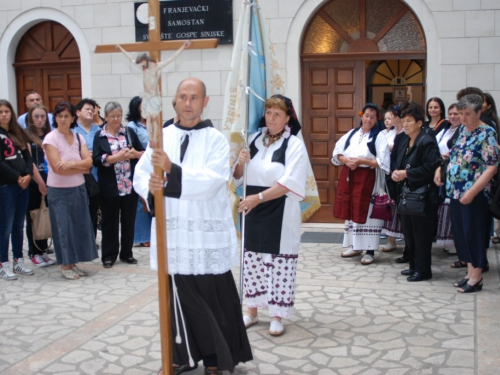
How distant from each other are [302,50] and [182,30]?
1.82 m

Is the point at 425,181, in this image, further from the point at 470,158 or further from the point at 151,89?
the point at 151,89

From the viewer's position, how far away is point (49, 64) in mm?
10422

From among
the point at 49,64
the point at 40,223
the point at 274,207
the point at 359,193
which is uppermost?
the point at 49,64

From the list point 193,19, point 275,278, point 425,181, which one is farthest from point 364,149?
point 193,19

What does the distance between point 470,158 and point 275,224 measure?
2.01 metres

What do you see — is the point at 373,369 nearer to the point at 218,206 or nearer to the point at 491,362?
the point at 491,362

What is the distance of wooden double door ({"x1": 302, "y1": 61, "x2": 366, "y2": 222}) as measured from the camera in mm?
9125

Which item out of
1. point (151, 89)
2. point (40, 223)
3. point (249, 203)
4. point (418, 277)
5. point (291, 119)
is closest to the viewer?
point (151, 89)

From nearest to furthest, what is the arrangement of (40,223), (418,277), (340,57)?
(418,277) < (40,223) < (340,57)

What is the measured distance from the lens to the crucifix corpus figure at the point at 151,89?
3143mm

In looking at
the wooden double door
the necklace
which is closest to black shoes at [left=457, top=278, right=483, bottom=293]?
the necklace

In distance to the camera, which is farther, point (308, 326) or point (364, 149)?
point (364, 149)

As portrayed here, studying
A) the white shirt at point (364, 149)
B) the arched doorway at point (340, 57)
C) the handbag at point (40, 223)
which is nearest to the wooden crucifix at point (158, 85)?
the white shirt at point (364, 149)

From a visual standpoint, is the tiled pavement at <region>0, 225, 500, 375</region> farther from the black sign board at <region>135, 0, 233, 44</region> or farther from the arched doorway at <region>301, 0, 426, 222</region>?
the black sign board at <region>135, 0, 233, 44</region>
